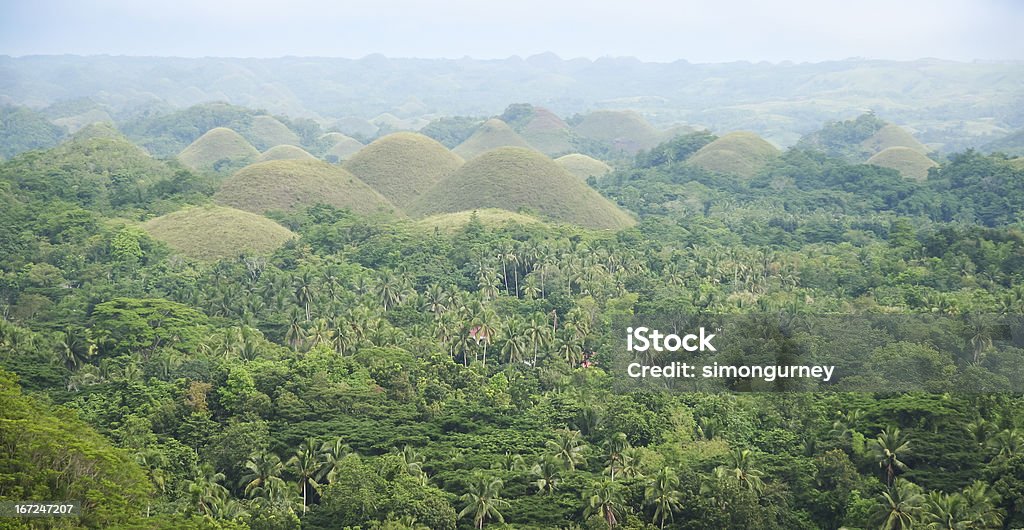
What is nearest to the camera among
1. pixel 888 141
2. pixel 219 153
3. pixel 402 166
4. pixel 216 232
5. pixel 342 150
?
pixel 216 232

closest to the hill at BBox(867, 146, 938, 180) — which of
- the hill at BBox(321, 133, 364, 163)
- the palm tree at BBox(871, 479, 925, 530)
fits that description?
the hill at BBox(321, 133, 364, 163)

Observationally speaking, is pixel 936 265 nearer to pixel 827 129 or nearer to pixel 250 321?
pixel 250 321

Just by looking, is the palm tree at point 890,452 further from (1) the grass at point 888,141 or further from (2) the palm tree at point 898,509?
(1) the grass at point 888,141

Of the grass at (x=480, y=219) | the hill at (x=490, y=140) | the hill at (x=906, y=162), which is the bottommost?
the hill at (x=906, y=162)

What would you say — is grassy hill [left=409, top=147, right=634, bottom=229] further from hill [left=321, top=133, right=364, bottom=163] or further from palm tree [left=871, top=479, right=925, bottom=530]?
hill [left=321, top=133, right=364, bottom=163]

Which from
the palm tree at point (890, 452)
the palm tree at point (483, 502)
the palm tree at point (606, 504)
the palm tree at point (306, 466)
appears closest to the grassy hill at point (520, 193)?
the palm tree at point (890, 452)

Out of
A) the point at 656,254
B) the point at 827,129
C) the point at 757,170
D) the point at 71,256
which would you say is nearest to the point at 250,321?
the point at 71,256

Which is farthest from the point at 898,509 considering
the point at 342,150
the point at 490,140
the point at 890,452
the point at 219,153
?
the point at 342,150

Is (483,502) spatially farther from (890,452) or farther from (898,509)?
(890,452)
